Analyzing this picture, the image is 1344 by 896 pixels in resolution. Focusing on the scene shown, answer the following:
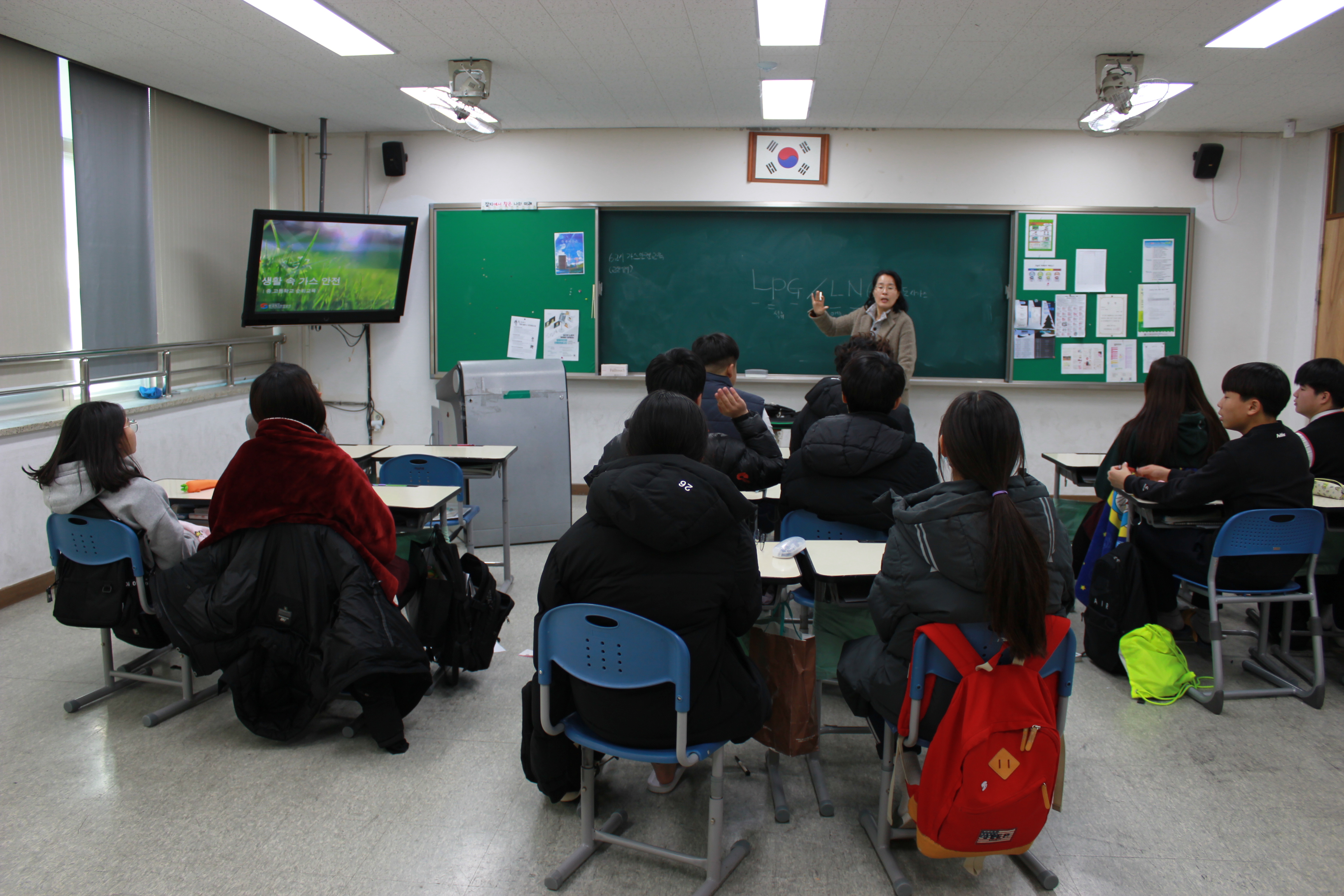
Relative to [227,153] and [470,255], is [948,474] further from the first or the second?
[227,153]

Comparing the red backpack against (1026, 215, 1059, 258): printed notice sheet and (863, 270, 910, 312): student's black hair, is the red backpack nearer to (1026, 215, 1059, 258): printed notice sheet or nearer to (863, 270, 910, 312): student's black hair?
(863, 270, 910, 312): student's black hair

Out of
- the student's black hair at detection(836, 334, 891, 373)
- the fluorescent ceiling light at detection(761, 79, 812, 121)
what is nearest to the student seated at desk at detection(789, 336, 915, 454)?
the student's black hair at detection(836, 334, 891, 373)

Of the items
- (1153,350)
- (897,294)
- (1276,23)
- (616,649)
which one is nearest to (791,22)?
(897,294)

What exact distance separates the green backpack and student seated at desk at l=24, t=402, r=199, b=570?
343cm

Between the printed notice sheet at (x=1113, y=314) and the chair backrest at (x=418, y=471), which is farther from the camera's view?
the printed notice sheet at (x=1113, y=314)

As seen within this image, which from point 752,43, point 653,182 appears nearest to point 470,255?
point 653,182

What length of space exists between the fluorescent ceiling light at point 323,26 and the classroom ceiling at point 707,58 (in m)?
0.08

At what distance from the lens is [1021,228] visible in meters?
5.76

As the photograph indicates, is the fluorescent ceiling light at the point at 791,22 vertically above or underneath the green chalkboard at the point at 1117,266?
above

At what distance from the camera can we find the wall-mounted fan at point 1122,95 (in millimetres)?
4137

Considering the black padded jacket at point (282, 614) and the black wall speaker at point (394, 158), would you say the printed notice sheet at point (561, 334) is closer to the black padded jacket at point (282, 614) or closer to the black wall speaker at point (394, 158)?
the black wall speaker at point (394, 158)

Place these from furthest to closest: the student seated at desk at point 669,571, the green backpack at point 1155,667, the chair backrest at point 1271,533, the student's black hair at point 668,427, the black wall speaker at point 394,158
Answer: the black wall speaker at point 394,158 → the green backpack at point 1155,667 → the chair backrest at point 1271,533 → the student's black hair at point 668,427 → the student seated at desk at point 669,571

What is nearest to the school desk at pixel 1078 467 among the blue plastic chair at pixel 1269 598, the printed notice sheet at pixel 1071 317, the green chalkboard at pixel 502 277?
the blue plastic chair at pixel 1269 598

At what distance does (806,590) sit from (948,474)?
155 inches
